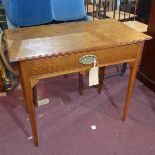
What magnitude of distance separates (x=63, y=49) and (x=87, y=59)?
142mm

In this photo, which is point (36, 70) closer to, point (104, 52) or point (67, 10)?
point (104, 52)

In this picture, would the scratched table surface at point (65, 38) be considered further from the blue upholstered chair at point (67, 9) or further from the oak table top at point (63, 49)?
the blue upholstered chair at point (67, 9)

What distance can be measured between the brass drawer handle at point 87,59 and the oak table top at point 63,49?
16 mm

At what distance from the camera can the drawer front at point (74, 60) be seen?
995 millimetres

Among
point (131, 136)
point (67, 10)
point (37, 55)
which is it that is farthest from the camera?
point (67, 10)

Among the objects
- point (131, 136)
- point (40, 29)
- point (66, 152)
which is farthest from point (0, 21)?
point (131, 136)

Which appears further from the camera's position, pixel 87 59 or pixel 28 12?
pixel 28 12

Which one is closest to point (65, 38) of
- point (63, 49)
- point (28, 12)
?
point (63, 49)

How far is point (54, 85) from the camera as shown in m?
1.92

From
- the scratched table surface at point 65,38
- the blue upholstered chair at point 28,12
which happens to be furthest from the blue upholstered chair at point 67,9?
the scratched table surface at point 65,38

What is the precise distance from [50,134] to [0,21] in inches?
53.6

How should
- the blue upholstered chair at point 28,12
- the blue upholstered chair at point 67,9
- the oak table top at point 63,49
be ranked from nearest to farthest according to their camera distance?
1. the oak table top at point 63,49
2. the blue upholstered chair at point 28,12
3. the blue upholstered chair at point 67,9

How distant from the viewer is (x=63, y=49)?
1.00m

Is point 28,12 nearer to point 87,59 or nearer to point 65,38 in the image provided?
point 65,38
